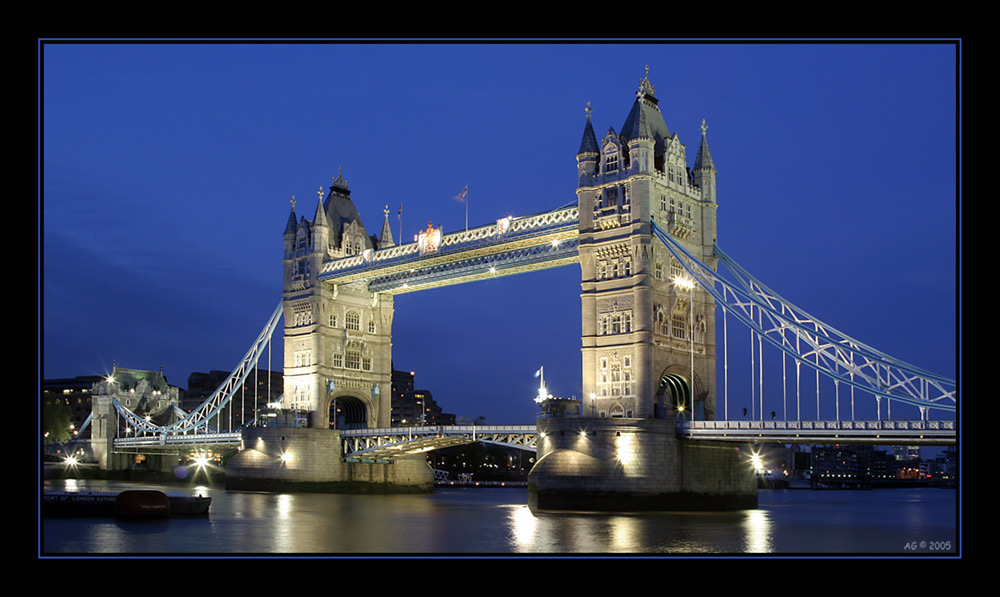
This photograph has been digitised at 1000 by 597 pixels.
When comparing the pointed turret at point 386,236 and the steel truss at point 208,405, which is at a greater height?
the pointed turret at point 386,236

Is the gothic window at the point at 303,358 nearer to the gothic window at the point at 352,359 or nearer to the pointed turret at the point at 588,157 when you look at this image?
the gothic window at the point at 352,359

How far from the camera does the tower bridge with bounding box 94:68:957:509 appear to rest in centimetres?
5371

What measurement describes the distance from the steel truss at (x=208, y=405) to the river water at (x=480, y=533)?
26.1 metres


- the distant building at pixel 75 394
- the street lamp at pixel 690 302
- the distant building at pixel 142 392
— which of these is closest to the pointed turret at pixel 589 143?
the street lamp at pixel 690 302

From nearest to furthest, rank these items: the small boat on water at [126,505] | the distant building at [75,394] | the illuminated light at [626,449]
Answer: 1. the small boat on water at [126,505]
2. the illuminated light at [626,449]
3. the distant building at [75,394]

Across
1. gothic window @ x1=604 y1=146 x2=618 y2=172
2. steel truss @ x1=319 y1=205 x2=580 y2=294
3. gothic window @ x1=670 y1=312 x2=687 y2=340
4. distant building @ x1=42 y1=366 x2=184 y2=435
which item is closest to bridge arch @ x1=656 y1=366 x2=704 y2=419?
gothic window @ x1=670 y1=312 x2=687 y2=340

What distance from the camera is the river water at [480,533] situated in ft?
133

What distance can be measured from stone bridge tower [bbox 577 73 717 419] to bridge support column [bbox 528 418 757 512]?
283 cm

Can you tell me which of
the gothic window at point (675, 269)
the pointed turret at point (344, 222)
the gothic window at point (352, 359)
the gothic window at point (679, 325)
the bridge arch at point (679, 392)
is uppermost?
the pointed turret at point (344, 222)

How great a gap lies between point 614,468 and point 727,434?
6.01 meters

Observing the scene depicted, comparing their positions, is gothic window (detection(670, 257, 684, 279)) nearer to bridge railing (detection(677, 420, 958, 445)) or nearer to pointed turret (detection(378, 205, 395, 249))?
bridge railing (detection(677, 420, 958, 445))

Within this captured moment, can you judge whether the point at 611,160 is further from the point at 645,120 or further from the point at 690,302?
the point at 690,302
